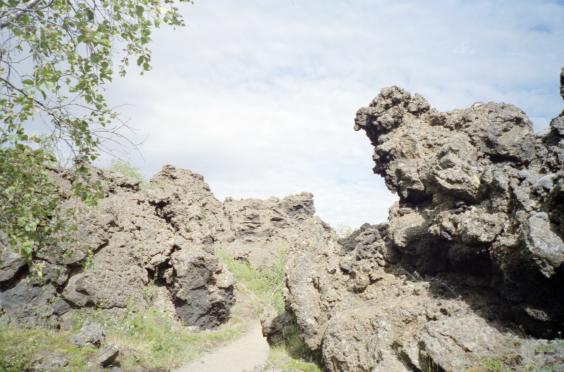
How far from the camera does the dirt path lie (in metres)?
13.1

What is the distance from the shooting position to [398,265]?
39.3 ft

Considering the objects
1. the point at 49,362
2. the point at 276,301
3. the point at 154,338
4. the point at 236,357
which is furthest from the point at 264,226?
the point at 49,362

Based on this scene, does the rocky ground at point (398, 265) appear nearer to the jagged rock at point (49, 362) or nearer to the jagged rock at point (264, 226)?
the jagged rock at point (49, 362)

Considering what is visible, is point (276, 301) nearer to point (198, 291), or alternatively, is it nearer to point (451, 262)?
point (198, 291)

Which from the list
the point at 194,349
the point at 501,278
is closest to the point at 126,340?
the point at 194,349

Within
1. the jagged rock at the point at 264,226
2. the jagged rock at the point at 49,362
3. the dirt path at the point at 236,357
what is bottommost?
the dirt path at the point at 236,357

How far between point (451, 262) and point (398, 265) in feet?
6.58

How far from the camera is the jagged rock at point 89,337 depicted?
1151 cm

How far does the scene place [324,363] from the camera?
10.7 metres

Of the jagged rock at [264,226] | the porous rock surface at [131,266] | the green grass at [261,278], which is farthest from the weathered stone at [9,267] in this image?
the jagged rock at [264,226]

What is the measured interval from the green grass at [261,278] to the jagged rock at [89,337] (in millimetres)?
10844

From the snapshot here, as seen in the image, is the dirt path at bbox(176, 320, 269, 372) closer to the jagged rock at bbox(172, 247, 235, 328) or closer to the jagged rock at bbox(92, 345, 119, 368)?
the jagged rock at bbox(172, 247, 235, 328)

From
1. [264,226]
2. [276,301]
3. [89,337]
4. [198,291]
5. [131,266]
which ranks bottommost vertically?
[89,337]

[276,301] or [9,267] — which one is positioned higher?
[9,267]
